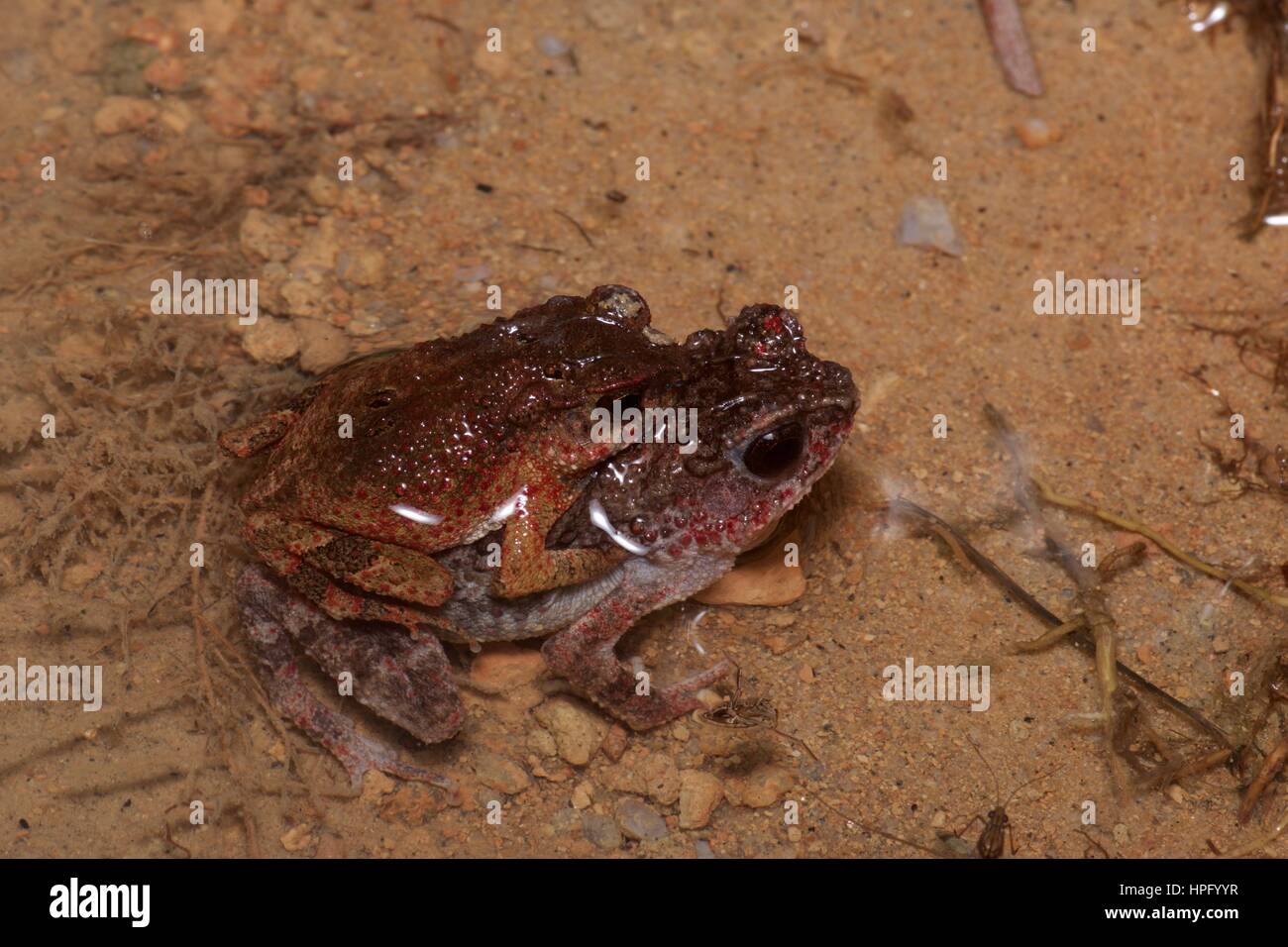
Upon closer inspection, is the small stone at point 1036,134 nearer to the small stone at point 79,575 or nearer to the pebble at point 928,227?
the pebble at point 928,227

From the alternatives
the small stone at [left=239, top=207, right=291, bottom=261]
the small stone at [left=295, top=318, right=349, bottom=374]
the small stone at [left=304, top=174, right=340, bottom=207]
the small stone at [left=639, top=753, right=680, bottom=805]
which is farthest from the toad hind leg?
the small stone at [left=304, top=174, right=340, bottom=207]

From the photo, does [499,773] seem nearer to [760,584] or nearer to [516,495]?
[516,495]

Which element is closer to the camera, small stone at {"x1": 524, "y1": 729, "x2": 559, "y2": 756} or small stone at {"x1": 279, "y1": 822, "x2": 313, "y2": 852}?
small stone at {"x1": 279, "y1": 822, "x2": 313, "y2": 852}

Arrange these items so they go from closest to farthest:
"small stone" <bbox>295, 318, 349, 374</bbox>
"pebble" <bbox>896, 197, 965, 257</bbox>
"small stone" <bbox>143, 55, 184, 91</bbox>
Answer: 1. "small stone" <bbox>295, 318, 349, 374</bbox>
2. "pebble" <bbox>896, 197, 965, 257</bbox>
3. "small stone" <bbox>143, 55, 184, 91</bbox>

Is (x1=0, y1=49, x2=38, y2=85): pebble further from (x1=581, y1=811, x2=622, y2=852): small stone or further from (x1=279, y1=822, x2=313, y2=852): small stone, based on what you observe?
(x1=581, y1=811, x2=622, y2=852): small stone

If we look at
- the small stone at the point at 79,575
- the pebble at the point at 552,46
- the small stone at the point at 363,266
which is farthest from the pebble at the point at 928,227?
the small stone at the point at 79,575

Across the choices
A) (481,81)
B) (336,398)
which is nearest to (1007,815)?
(336,398)

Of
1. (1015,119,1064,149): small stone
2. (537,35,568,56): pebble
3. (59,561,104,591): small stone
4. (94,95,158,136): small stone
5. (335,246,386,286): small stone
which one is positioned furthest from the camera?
(537,35,568,56): pebble
